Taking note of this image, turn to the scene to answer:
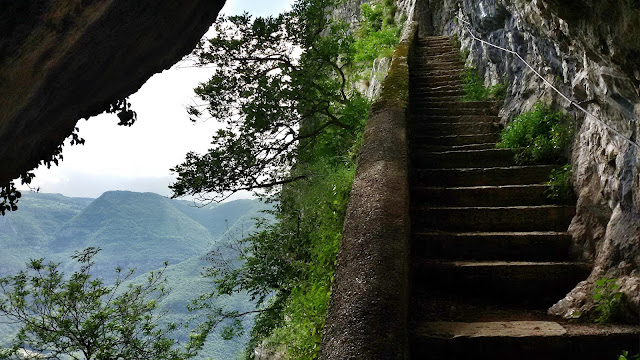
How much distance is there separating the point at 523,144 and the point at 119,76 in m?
4.01

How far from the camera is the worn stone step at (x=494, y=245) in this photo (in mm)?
3225

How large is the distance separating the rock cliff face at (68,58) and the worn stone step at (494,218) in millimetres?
2676

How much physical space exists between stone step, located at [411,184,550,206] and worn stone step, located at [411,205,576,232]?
247mm

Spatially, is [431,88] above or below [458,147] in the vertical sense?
above

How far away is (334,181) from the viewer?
15.8 feet

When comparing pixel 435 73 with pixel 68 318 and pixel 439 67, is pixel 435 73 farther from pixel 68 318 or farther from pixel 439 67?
pixel 68 318

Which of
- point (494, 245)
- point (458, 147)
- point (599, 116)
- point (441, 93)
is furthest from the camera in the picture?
point (441, 93)

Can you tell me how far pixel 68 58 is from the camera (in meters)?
2.68

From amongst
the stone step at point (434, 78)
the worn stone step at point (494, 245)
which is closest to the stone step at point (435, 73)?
the stone step at point (434, 78)

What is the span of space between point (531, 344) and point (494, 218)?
56.0 inches

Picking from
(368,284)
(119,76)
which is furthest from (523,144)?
(119,76)

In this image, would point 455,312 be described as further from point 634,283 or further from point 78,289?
point 78,289

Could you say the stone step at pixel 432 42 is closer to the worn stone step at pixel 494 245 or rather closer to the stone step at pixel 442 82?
the stone step at pixel 442 82

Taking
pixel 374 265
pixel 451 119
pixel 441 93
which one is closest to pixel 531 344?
pixel 374 265
